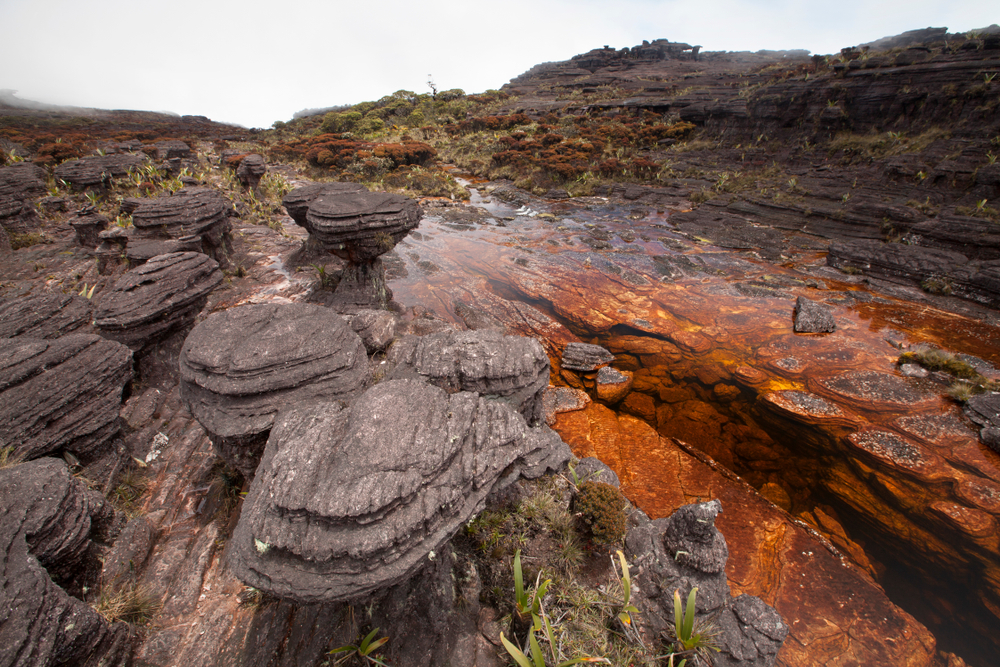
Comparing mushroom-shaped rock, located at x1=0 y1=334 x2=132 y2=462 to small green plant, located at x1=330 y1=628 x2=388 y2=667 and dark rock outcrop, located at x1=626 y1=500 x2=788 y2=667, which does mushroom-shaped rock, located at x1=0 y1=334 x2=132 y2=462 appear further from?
dark rock outcrop, located at x1=626 y1=500 x2=788 y2=667

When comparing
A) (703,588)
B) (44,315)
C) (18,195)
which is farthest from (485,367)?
(18,195)

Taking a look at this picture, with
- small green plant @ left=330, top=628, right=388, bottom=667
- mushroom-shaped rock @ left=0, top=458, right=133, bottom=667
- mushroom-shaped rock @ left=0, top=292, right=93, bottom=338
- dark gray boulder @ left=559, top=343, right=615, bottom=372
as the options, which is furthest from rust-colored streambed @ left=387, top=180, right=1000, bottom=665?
mushroom-shaped rock @ left=0, top=292, right=93, bottom=338

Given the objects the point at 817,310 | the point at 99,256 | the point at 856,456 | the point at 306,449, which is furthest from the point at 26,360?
the point at 817,310

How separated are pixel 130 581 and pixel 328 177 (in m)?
27.4

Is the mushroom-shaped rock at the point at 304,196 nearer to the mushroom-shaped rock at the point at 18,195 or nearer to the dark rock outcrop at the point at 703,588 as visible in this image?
the mushroom-shaped rock at the point at 18,195

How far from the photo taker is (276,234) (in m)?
15.6

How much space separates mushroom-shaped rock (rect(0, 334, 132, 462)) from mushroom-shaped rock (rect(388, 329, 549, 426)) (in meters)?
4.30

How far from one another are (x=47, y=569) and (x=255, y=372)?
8.43 ft

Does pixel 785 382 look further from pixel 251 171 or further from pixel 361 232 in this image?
pixel 251 171

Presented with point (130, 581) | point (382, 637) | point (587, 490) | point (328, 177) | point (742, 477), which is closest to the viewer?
point (382, 637)

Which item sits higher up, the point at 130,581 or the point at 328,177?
the point at 328,177

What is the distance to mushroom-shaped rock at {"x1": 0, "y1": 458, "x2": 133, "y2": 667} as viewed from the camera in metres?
2.82

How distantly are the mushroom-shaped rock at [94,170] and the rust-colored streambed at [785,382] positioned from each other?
41.4 ft

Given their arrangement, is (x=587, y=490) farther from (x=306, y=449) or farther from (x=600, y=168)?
(x=600, y=168)
